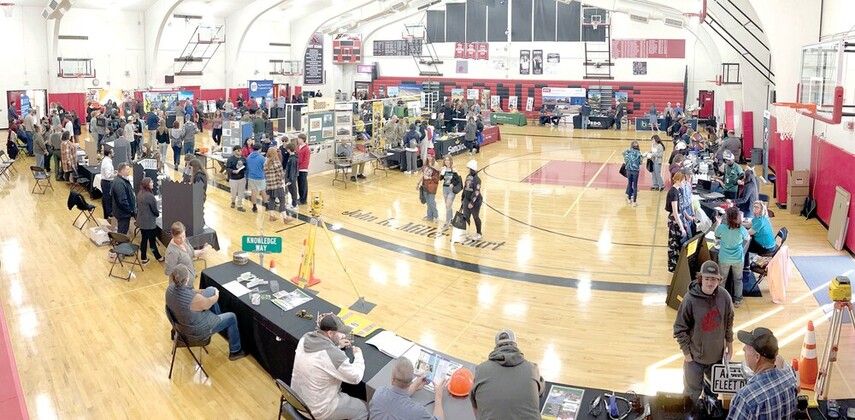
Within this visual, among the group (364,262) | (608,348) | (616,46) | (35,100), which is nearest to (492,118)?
(616,46)

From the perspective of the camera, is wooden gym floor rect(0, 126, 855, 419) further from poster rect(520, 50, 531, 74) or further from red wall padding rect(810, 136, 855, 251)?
poster rect(520, 50, 531, 74)

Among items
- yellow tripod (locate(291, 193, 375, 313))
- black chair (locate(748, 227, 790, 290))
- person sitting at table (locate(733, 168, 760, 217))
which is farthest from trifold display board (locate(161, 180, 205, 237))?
person sitting at table (locate(733, 168, 760, 217))

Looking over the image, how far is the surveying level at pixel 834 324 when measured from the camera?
5.33 meters

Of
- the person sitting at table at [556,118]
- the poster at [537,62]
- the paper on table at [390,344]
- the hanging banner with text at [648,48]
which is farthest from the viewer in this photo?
the poster at [537,62]

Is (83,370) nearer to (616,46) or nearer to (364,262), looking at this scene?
(364,262)

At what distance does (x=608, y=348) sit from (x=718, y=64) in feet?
80.9

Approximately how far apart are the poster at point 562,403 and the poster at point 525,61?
30748mm

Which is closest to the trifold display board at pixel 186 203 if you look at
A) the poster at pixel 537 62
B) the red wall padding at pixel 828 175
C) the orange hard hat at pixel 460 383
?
the orange hard hat at pixel 460 383

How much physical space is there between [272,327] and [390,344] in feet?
4.09

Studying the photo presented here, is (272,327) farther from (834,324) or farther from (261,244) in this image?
(834,324)

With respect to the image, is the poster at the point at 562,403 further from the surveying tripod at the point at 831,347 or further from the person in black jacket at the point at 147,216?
the person in black jacket at the point at 147,216

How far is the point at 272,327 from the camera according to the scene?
20.1 feet

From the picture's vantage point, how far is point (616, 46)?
31.6 m

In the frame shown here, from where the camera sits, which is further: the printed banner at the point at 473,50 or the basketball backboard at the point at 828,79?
the printed banner at the point at 473,50
